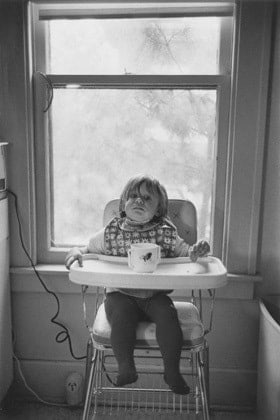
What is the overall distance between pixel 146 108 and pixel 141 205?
0.52 metres

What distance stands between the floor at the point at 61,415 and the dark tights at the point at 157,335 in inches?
22.0

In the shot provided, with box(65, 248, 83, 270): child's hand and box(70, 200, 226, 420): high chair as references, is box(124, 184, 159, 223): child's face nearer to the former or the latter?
box(70, 200, 226, 420): high chair

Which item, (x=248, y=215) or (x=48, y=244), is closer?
(x=248, y=215)

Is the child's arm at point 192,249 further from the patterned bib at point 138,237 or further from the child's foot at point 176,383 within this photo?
the child's foot at point 176,383

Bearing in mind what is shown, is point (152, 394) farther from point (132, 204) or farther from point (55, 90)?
point (55, 90)

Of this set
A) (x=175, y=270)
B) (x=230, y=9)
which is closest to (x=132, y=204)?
(x=175, y=270)

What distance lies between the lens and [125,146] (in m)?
2.07

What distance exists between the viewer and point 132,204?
68.1 inches

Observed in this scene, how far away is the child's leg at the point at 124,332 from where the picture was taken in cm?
152

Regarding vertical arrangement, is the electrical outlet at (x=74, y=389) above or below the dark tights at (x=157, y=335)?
below

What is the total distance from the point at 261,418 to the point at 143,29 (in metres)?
1.66

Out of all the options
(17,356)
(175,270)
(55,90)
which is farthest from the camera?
(17,356)

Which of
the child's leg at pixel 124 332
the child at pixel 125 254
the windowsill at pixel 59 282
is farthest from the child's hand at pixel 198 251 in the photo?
the windowsill at pixel 59 282

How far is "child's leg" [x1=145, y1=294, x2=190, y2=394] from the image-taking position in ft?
4.99
